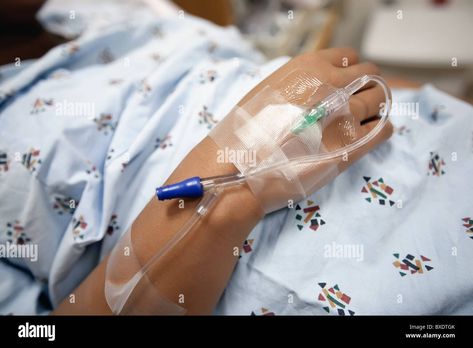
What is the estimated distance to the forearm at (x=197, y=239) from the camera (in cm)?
48

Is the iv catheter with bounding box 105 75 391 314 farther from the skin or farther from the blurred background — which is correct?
the blurred background

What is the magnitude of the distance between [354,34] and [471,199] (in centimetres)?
176

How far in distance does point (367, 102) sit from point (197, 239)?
16.1 inches

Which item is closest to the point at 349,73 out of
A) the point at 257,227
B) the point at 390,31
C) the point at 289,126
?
the point at 289,126

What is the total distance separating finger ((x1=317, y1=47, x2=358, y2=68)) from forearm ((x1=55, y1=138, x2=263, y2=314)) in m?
0.30

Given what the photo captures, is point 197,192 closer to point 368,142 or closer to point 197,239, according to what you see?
point 197,239

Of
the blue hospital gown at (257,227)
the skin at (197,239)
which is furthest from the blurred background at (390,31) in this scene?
the skin at (197,239)

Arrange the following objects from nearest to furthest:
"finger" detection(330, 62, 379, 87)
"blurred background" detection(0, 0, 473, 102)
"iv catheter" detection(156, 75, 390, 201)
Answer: "iv catheter" detection(156, 75, 390, 201), "finger" detection(330, 62, 379, 87), "blurred background" detection(0, 0, 473, 102)

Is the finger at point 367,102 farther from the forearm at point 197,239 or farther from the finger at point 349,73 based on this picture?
the forearm at point 197,239

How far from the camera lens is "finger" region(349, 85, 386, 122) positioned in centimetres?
57

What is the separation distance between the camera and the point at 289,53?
4.60ft

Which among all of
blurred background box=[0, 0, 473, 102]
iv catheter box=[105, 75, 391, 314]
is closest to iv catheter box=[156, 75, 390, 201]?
iv catheter box=[105, 75, 391, 314]

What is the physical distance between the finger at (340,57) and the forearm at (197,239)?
298mm

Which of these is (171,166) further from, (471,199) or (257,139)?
(471,199)
